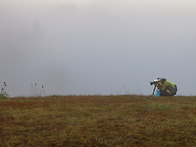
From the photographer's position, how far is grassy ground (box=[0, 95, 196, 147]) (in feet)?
24.4

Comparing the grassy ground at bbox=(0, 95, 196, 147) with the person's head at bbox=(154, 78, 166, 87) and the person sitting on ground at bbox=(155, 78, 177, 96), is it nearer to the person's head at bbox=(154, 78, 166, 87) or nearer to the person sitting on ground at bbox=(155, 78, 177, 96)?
the person's head at bbox=(154, 78, 166, 87)

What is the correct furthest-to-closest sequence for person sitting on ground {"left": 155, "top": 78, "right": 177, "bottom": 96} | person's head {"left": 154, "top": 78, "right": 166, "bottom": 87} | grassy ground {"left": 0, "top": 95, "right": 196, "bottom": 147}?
1. person sitting on ground {"left": 155, "top": 78, "right": 177, "bottom": 96}
2. person's head {"left": 154, "top": 78, "right": 166, "bottom": 87}
3. grassy ground {"left": 0, "top": 95, "right": 196, "bottom": 147}

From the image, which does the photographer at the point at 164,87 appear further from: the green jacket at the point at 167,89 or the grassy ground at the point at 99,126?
the grassy ground at the point at 99,126

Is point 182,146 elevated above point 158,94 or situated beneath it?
situated beneath

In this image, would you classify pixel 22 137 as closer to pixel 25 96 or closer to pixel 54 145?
pixel 54 145

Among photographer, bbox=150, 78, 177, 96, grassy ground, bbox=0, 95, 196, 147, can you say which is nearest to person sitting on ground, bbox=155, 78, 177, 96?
photographer, bbox=150, 78, 177, 96

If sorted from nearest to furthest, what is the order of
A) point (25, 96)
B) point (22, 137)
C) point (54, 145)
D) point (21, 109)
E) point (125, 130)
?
point (54, 145) → point (22, 137) → point (125, 130) → point (21, 109) → point (25, 96)

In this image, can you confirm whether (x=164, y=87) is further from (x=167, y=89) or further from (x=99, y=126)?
(x=99, y=126)

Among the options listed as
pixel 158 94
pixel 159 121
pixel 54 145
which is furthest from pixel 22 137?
pixel 158 94

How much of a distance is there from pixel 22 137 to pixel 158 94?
13702 mm

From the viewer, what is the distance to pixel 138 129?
8.62 m

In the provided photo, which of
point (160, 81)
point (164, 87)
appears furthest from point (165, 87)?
point (160, 81)

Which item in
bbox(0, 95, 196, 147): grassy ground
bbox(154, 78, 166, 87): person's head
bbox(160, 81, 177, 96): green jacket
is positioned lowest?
bbox(0, 95, 196, 147): grassy ground

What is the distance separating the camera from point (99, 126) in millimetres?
8961
